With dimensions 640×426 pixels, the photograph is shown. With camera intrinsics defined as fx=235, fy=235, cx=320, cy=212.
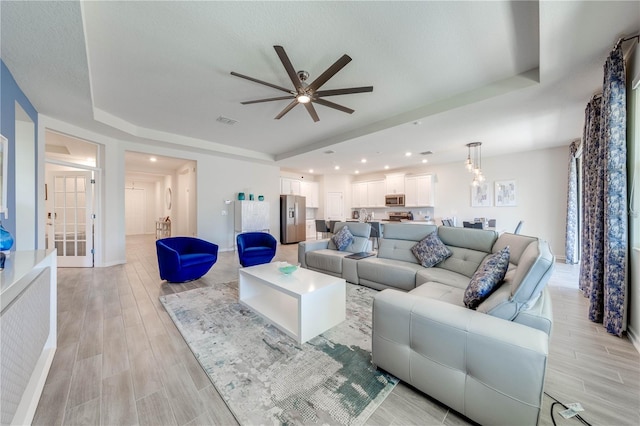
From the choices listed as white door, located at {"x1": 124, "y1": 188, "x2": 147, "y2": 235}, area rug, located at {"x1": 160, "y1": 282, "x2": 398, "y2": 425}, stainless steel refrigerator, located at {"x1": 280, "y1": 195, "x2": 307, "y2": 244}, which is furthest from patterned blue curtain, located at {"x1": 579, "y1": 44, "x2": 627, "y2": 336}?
white door, located at {"x1": 124, "y1": 188, "x2": 147, "y2": 235}

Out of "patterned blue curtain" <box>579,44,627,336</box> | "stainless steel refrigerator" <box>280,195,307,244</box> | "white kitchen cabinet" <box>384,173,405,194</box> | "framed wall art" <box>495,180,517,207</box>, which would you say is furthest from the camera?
"stainless steel refrigerator" <box>280,195,307,244</box>

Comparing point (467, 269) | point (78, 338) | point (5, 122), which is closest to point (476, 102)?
point (467, 269)

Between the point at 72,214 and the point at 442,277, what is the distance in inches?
269

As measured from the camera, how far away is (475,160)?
656cm

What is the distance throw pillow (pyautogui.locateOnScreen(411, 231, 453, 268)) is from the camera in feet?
9.97

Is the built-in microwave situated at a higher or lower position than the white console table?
higher

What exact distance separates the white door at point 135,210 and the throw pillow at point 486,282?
13127 mm

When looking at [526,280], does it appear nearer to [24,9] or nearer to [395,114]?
[395,114]

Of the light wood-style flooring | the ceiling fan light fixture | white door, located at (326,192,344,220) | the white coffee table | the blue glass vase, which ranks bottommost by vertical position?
the light wood-style flooring

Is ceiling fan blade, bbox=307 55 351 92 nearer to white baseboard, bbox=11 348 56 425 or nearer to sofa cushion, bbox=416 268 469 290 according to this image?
sofa cushion, bbox=416 268 469 290

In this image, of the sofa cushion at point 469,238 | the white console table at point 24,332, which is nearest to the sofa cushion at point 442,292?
the sofa cushion at point 469,238

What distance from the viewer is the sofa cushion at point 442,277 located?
8.22 ft

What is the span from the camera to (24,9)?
1.74 metres

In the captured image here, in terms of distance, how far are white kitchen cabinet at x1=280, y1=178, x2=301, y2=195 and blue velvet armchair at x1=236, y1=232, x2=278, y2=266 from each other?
13.2 feet
